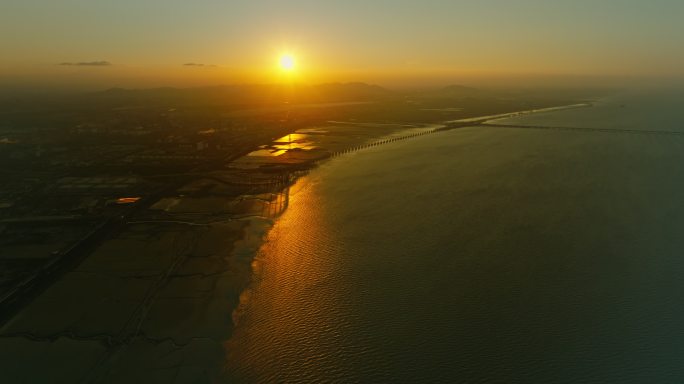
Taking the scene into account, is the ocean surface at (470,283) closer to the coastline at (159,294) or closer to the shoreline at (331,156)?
the shoreline at (331,156)

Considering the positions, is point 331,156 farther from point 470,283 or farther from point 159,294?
point 159,294

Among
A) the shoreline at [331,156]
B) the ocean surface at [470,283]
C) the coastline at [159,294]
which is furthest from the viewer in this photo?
the shoreline at [331,156]

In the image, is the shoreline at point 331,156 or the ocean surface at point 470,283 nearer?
the ocean surface at point 470,283

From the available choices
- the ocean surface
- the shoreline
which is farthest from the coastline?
the ocean surface

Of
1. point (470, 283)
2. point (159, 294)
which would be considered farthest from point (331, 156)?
point (159, 294)

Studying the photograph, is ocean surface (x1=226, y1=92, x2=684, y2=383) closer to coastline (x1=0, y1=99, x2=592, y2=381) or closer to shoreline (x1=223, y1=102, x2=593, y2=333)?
shoreline (x1=223, y1=102, x2=593, y2=333)

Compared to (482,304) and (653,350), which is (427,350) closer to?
(482,304)

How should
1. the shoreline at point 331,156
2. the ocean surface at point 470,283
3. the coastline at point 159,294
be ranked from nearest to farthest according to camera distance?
the ocean surface at point 470,283
the coastline at point 159,294
the shoreline at point 331,156

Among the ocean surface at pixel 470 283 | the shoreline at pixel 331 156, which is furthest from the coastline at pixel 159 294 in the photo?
the ocean surface at pixel 470 283
